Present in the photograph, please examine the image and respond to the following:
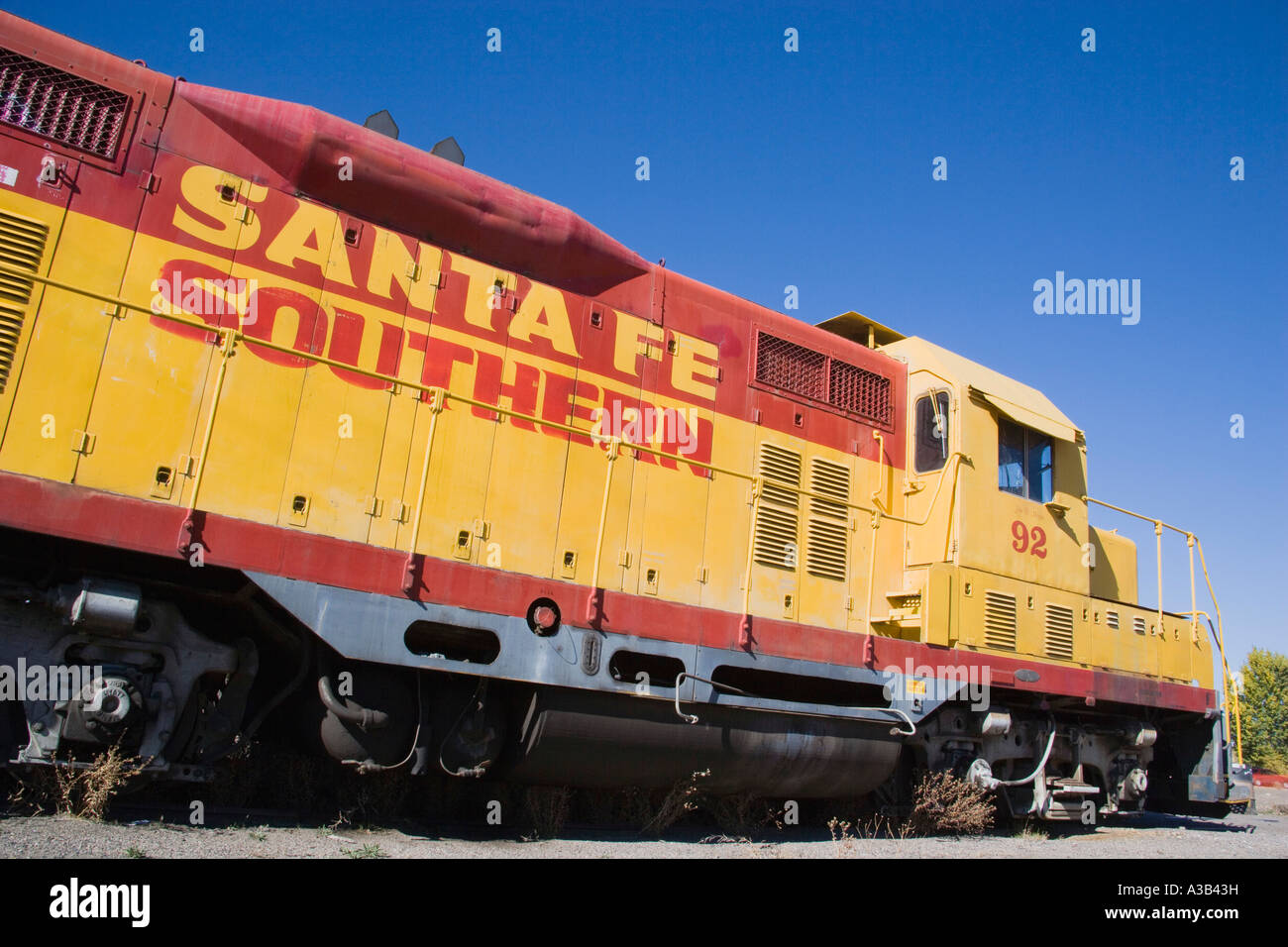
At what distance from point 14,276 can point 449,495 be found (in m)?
2.74

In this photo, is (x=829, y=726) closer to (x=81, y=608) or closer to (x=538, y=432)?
(x=538, y=432)

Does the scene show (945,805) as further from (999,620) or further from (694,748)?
(694,748)

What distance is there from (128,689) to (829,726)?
15.9 ft

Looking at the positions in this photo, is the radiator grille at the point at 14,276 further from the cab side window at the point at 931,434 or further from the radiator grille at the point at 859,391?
the cab side window at the point at 931,434

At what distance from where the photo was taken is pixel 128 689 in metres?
4.88

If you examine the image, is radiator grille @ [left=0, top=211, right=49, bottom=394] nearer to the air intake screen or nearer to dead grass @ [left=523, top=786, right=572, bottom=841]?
dead grass @ [left=523, top=786, right=572, bottom=841]

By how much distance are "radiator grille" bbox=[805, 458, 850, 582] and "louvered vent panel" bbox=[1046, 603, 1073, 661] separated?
2.33 m

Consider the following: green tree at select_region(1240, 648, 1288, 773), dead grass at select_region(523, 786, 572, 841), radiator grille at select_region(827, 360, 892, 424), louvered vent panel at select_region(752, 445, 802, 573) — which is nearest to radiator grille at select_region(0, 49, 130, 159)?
dead grass at select_region(523, 786, 572, 841)

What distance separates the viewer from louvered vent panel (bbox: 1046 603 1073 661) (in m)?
8.69

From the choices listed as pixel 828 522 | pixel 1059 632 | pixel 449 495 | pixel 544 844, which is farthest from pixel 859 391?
pixel 544 844

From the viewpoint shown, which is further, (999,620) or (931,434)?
(931,434)

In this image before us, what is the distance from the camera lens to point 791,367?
8.20 meters

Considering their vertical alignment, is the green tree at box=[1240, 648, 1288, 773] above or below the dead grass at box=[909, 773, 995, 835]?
above

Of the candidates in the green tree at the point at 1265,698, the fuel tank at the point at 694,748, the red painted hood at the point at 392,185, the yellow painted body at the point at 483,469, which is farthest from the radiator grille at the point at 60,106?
the green tree at the point at 1265,698
